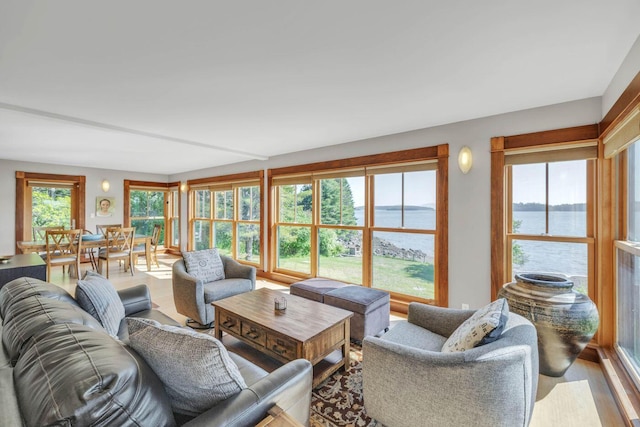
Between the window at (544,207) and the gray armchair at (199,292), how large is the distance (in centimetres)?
293

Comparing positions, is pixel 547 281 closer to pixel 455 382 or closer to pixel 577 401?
pixel 577 401

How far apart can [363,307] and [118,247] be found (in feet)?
17.5

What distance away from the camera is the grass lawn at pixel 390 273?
373 centimetres

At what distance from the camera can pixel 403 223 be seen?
3.89 metres

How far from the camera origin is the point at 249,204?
615 centimetres

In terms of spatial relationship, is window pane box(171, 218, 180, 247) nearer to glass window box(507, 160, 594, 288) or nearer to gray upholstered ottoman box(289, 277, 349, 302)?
gray upholstered ottoman box(289, 277, 349, 302)

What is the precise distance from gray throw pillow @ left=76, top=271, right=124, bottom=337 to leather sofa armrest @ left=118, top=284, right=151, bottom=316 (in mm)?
334

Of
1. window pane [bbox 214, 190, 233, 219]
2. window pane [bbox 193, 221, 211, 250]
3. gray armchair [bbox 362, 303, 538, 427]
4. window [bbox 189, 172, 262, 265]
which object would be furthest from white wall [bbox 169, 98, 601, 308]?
window pane [bbox 193, 221, 211, 250]

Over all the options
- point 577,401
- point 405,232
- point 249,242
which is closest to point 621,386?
point 577,401

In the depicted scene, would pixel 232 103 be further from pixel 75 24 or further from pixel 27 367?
pixel 27 367

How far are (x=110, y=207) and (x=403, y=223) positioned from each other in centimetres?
717

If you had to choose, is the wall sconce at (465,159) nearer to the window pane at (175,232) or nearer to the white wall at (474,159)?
the white wall at (474,159)

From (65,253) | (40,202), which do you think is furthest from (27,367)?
(40,202)

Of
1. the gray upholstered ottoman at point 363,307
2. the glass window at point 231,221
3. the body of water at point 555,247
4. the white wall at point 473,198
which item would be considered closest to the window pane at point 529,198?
the body of water at point 555,247
